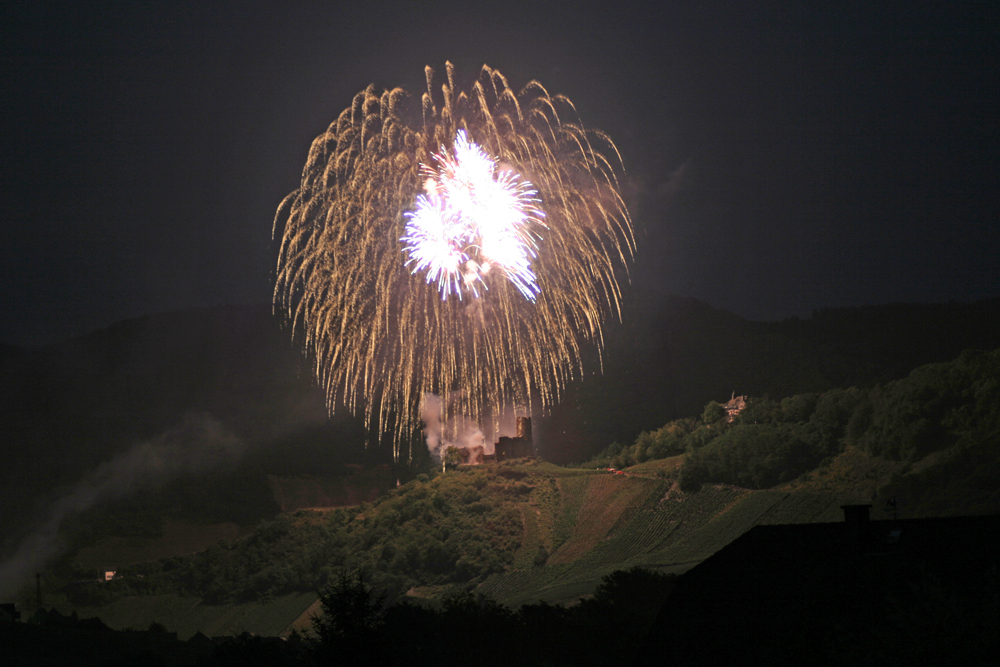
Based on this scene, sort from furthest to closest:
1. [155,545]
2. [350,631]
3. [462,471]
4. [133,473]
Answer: [133,473], [462,471], [155,545], [350,631]

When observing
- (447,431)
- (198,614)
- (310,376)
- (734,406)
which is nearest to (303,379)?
(310,376)

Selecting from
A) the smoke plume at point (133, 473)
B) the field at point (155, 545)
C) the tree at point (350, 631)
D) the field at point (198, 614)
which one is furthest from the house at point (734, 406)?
the tree at point (350, 631)

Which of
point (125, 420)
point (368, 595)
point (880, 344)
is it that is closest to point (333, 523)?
point (125, 420)

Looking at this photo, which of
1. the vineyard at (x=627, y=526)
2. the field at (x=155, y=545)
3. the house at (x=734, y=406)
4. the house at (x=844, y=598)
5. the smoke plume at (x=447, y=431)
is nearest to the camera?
the house at (x=844, y=598)

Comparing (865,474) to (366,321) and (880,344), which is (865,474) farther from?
(366,321)

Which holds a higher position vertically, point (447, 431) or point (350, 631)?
point (447, 431)

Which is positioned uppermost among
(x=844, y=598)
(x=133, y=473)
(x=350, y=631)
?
(x=133, y=473)

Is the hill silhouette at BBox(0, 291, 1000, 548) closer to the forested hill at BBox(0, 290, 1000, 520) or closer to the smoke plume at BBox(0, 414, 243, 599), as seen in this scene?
the forested hill at BBox(0, 290, 1000, 520)

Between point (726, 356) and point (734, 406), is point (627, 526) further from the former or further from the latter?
point (726, 356)

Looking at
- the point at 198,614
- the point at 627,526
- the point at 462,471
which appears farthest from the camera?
the point at 462,471

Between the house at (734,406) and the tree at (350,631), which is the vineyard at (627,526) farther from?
the tree at (350,631)
